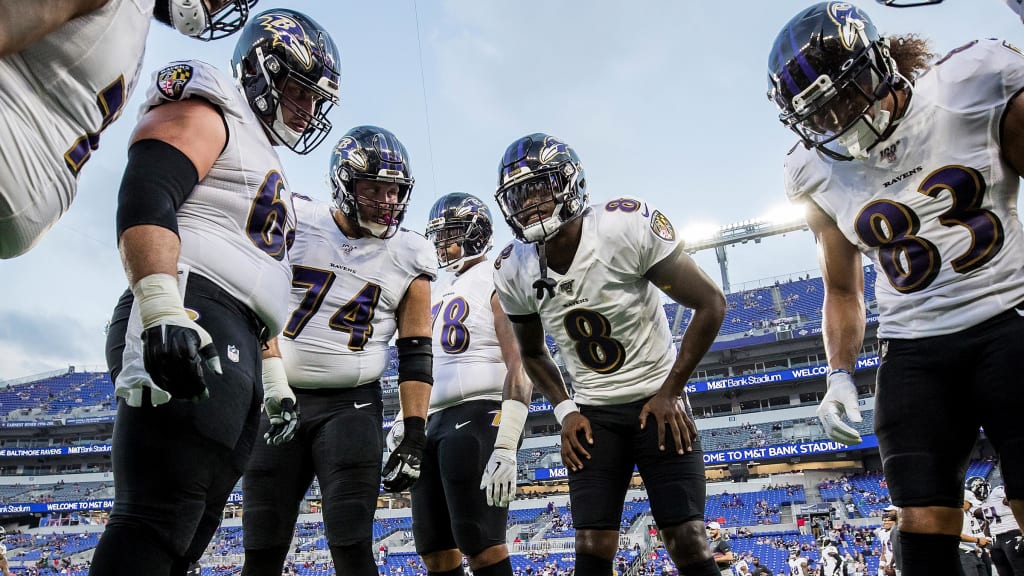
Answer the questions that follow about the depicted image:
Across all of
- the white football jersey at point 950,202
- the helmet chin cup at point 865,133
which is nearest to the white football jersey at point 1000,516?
the white football jersey at point 950,202

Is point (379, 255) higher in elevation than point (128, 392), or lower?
higher

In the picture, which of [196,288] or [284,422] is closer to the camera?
[196,288]

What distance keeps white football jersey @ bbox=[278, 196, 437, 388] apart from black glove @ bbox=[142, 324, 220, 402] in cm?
178

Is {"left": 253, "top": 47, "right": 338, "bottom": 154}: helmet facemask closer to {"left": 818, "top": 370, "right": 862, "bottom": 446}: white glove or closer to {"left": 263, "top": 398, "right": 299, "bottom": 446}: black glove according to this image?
{"left": 263, "top": 398, "right": 299, "bottom": 446}: black glove

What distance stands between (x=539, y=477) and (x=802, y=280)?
22.6 metres

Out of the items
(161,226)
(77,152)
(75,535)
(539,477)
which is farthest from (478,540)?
(75,535)

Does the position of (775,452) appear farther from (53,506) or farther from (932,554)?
(53,506)

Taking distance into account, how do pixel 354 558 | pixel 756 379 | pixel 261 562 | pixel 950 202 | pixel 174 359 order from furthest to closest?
pixel 756 379, pixel 261 562, pixel 354 558, pixel 950 202, pixel 174 359

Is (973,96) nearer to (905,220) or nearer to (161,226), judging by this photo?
(905,220)

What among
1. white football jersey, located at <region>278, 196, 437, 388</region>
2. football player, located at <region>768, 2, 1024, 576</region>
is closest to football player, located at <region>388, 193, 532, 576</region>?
white football jersey, located at <region>278, 196, 437, 388</region>

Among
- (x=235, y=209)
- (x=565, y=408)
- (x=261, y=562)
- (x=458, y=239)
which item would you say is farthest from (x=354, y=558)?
(x=458, y=239)

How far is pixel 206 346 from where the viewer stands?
1.89 metres

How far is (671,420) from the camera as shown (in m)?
3.29

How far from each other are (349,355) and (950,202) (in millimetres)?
2846
